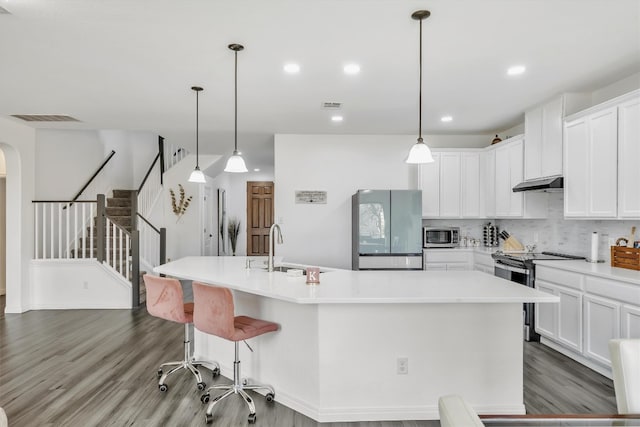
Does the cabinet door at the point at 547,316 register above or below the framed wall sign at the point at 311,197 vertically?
below

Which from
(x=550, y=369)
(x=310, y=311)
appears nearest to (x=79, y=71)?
(x=310, y=311)

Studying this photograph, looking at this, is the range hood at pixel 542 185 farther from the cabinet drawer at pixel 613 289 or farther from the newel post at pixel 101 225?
the newel post at pixel 101 225

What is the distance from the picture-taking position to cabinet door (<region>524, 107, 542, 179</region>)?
4641 millimetres

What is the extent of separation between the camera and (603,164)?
3639mm

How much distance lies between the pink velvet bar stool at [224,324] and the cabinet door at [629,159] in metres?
3.05

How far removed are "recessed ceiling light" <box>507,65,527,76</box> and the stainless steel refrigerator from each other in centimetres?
212

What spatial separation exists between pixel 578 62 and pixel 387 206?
107 inches

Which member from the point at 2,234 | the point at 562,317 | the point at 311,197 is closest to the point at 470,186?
the point at 311,197

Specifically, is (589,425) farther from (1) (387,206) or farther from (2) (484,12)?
(1) (387,206)

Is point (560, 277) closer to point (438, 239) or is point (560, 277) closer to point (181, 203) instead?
point (438, 239)

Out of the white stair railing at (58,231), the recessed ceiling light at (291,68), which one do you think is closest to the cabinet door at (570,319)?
the recessed ceiling light at (291,68)

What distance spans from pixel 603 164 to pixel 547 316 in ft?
5.20

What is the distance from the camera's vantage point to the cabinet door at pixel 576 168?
3.86 meters

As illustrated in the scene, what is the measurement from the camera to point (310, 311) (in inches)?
110
